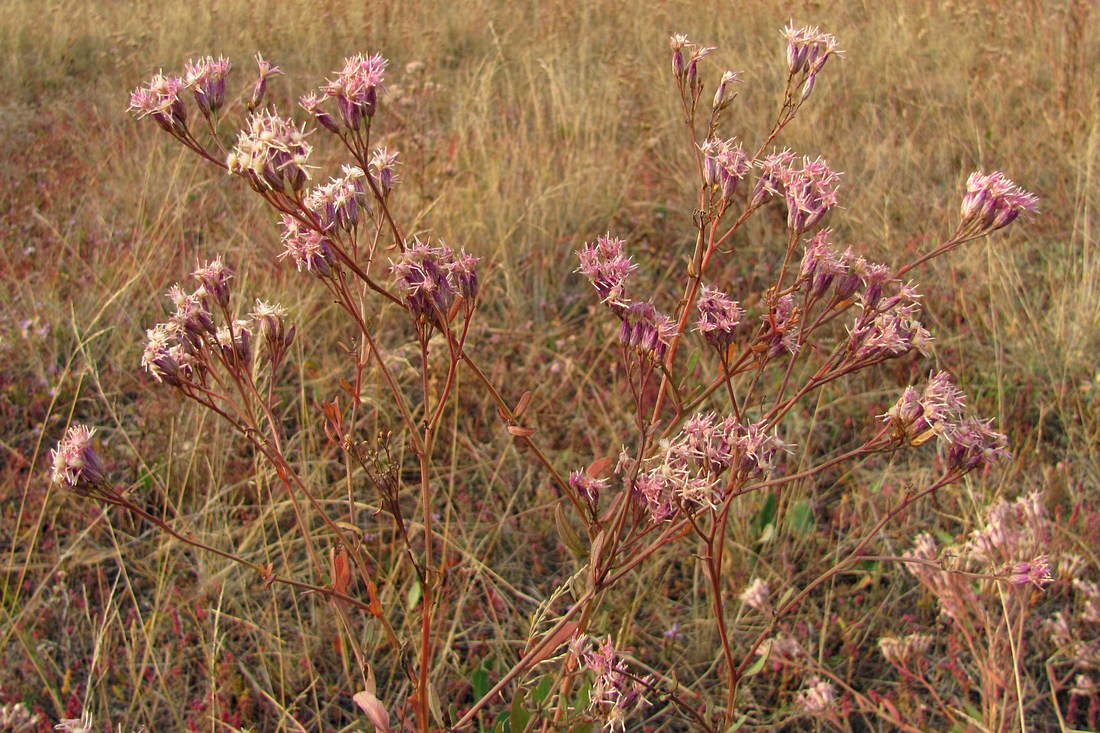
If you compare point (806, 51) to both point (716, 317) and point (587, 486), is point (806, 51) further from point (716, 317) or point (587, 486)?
point (587, 486)

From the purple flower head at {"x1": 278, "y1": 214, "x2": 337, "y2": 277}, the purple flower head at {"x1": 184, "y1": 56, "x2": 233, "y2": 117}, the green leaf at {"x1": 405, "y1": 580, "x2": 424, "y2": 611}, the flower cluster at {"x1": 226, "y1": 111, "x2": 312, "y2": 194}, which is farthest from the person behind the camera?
the green leaf at {"x1": 405, "y1": 580, "x2": 424, "y2": 611}

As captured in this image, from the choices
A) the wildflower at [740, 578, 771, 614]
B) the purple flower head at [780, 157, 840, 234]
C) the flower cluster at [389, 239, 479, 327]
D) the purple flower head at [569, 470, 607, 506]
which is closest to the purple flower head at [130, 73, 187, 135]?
the flower cluster at [389, 239, 479, 327]

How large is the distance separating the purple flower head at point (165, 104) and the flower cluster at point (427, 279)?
16.2 inches

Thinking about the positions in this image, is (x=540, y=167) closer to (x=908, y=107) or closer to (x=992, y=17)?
(x=908, y=107)

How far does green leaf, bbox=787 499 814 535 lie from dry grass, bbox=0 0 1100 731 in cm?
4

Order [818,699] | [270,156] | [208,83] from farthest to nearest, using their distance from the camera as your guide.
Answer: [818,699] < [208,83] < [270,156]

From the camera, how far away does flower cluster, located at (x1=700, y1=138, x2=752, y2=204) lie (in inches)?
51.9

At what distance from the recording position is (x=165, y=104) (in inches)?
51.2

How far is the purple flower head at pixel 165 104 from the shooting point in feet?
4.30

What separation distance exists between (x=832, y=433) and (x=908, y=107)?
8.48 ft

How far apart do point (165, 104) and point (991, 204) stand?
4.00 ft

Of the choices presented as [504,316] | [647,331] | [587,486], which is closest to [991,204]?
[647,331]

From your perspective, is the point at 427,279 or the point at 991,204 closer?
the point at 427,279

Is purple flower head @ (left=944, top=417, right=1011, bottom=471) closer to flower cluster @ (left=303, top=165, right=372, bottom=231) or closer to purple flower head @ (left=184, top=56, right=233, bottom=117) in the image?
flower cluster @ (left=303, top=165, right=372, bottom=231)
